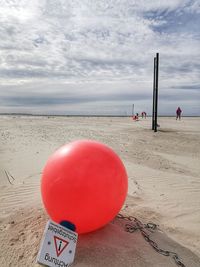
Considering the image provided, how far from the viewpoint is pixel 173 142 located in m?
15.1

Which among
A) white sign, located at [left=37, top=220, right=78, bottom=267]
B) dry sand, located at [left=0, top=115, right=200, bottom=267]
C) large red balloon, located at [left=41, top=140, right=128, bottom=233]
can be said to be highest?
large red balloon, located at [left=41, top=140, right=128, bottom=233]

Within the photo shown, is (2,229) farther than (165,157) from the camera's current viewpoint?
No

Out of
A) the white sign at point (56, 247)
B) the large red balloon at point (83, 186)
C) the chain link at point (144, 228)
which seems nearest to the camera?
the white sign at point (56, 247)

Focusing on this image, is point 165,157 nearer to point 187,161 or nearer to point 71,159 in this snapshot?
point 187,161

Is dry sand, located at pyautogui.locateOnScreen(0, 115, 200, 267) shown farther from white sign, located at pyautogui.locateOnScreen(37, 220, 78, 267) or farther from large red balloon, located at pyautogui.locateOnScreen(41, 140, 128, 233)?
large red balloon, located at pyautogui.locateOnScreen(41, 140, 128, 233)

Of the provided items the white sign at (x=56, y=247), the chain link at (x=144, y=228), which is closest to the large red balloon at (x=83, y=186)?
the white sign at (x=56, y=247)

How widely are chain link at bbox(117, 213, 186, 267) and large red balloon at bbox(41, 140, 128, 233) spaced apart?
696 millimetres

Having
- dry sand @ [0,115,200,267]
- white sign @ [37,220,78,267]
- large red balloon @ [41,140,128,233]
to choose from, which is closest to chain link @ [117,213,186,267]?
dry sand @ [0,115,200,267]

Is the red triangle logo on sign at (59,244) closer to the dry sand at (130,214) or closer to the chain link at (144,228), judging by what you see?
the dry sand at (130,214)

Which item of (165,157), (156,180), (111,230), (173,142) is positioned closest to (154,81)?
(173,142)

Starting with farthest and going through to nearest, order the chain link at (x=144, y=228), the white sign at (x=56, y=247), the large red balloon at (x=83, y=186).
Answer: the chain link at (x=144, y=228), the large red balloon at (x=83, y=186), the white sign at (x=56, y=247)

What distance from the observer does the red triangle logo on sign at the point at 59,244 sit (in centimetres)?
322

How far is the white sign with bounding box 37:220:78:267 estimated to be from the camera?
313 cm

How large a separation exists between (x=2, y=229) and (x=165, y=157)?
25.8 ft
